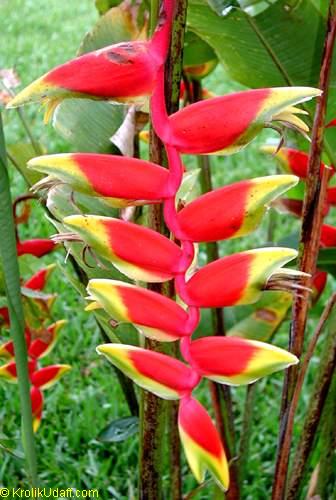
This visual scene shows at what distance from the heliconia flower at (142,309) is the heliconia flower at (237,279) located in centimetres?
1

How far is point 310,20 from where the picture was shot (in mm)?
842

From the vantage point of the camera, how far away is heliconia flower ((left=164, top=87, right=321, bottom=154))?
51 cm

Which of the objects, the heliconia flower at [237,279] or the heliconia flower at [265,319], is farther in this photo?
the heliconia flower at [265,319]

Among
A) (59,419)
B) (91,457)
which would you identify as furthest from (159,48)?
(59,419)

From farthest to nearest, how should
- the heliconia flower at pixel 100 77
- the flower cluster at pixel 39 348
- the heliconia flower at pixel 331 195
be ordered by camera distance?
the flower cluster at pixel 39 348 < the heliconia flower at pixel 331 195 < the heliconia flower at pixel 100 77

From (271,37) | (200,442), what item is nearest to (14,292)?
(200,442)

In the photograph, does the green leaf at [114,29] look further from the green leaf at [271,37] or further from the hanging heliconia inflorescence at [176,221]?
the hanging heliconia inflorescence at [176,221]

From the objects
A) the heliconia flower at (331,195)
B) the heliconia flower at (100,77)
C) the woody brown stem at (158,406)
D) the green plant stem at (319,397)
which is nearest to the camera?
the heliconia flower at (100,77)

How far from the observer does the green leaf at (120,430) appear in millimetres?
979

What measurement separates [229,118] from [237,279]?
10 cm

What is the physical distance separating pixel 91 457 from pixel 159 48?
3.15ft

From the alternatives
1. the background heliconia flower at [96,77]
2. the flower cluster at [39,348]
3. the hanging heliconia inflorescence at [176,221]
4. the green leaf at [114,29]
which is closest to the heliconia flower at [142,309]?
the hanging heliconia inflorescence at [176,221]

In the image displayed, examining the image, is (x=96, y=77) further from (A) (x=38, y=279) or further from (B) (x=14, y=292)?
(A) (x=38, y=279)

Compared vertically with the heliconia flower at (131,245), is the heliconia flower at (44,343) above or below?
below
